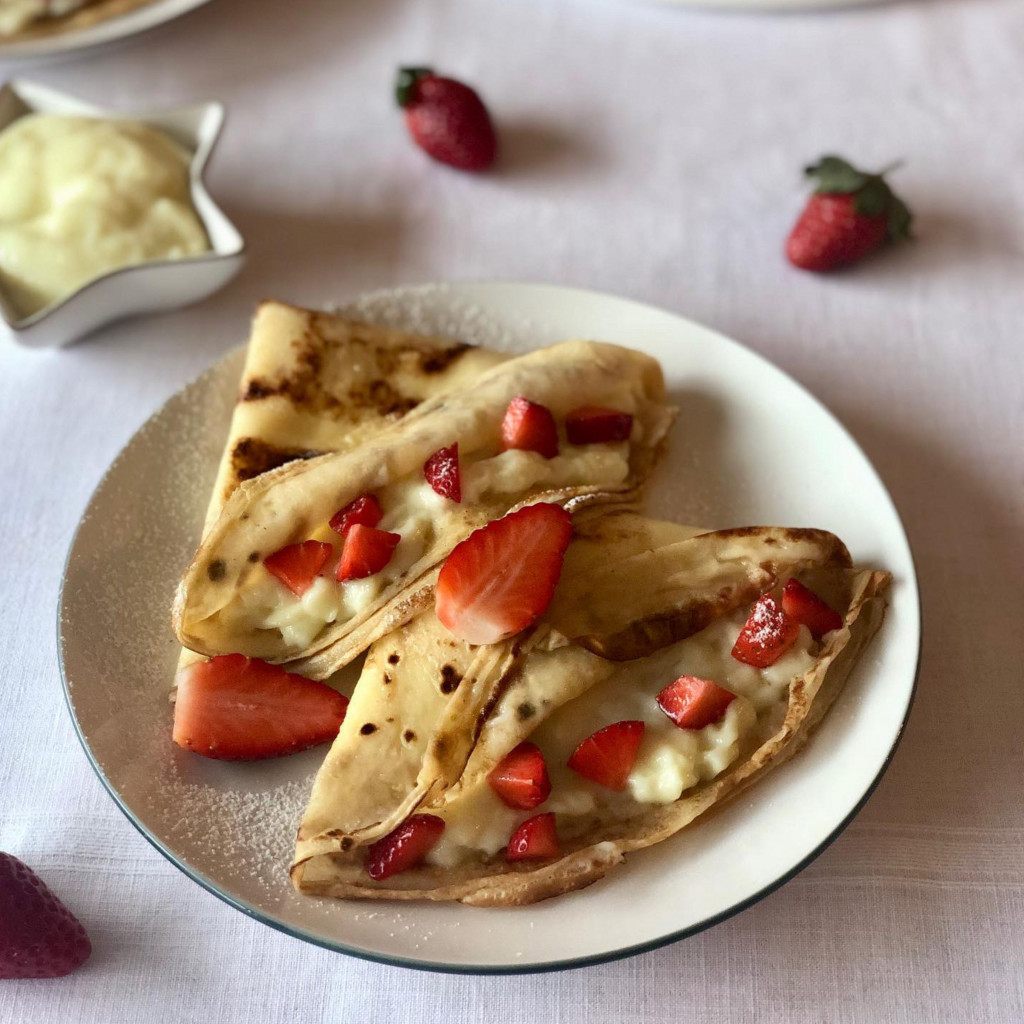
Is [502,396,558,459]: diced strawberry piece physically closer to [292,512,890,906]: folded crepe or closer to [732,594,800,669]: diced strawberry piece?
[292,512,890,906]: folded crepe

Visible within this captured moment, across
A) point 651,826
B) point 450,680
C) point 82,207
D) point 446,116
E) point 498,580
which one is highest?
point 82,207

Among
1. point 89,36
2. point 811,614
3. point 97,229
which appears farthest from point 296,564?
point 89,36

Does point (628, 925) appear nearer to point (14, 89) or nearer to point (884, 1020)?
point (884, 1020)

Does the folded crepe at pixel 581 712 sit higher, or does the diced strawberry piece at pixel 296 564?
the diced strawberry piece at pixel 296 564

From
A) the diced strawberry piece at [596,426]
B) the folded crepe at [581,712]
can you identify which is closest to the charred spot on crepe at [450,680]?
the folded crepe at [581,712]

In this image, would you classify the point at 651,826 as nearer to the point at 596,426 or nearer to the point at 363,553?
the point at 363,553

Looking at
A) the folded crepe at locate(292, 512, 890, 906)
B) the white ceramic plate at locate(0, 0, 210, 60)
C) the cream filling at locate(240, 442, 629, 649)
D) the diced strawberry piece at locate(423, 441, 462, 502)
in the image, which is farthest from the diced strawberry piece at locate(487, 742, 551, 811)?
the white ceramic plate at locate(0, 0, 210, 60)

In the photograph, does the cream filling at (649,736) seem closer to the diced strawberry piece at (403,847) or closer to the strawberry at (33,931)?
the diced strawberry piece at (403,847)
